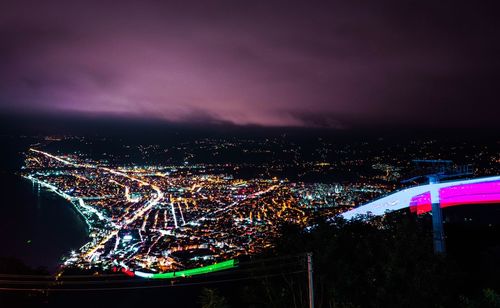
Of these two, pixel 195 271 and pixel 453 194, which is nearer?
pixel 453 194

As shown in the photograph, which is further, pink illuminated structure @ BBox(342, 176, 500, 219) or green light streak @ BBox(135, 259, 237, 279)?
green light streak @ BBox(135, 259, 237, 279)

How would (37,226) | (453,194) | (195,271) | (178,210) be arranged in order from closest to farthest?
(453,194)
(195,271)
(37,226)
(178,210)

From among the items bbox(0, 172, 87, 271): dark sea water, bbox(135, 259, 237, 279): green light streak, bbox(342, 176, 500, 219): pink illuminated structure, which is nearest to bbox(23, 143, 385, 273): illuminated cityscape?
bbox(135, 259, 237, 279): green light streak

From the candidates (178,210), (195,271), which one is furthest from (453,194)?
(178,210)

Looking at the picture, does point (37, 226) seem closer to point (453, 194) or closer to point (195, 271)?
point (195, 271)

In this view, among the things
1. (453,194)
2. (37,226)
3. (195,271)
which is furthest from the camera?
(37,226)

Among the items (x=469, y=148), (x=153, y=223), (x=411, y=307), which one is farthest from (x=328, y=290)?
(x=469, y=148)

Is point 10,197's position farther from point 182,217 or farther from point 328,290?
point 328,290

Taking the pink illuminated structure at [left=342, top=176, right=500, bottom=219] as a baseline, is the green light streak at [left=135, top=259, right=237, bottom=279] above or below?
below

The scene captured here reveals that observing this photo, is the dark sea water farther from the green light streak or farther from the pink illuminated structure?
the pink illuminated structure

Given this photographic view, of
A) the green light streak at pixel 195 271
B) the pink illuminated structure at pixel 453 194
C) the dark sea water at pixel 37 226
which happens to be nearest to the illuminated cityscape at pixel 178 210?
the green light streak at pixel 195 271
